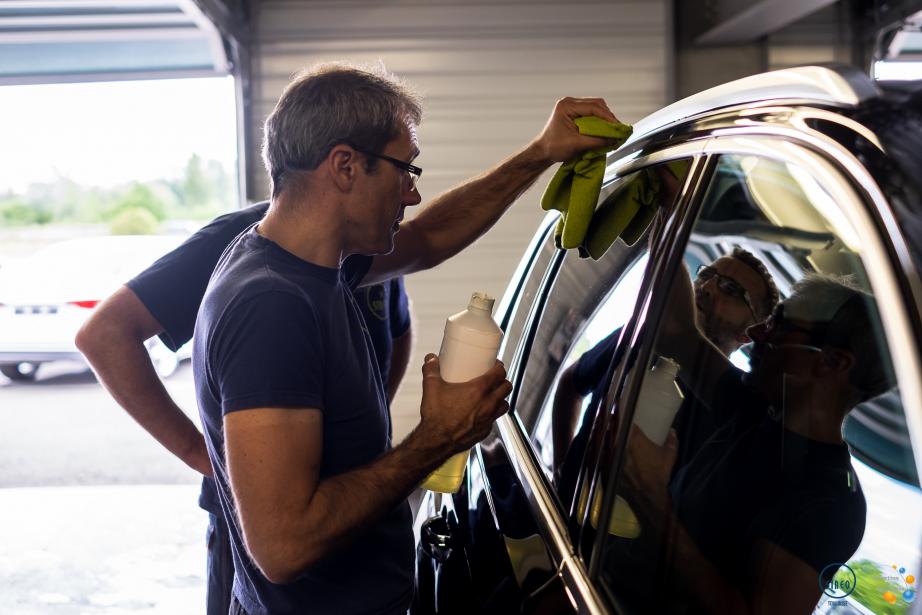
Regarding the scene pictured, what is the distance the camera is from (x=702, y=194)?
118cm

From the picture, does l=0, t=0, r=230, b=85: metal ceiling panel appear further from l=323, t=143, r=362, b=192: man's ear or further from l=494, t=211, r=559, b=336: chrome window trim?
l=323, t=143, r=362, b=192: man's ear

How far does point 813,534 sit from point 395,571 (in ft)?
3.06

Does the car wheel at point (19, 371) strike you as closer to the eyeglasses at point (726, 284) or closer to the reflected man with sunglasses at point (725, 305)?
the reflected man with sunglasses at point (725, 305)

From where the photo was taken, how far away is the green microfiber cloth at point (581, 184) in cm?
158

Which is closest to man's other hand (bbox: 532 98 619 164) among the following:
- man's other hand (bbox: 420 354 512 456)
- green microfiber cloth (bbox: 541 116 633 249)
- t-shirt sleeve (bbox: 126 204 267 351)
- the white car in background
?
green microfiber cloth (bbox: 541 116 633 249)

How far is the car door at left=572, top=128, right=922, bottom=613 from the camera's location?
75 cm

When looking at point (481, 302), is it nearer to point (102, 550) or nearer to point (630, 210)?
point (630, 210)

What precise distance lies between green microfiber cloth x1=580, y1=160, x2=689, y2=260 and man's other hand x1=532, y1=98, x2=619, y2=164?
20 centimetres

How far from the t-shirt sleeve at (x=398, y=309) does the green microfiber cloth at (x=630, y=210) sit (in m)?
1.19

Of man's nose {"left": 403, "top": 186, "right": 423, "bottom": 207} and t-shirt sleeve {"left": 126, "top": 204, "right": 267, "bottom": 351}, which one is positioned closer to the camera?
man's nose {"left": 403, "top": 186, "right": 423, "bottom": 207}

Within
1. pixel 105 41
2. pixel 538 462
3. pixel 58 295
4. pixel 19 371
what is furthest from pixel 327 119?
pixel 19 371

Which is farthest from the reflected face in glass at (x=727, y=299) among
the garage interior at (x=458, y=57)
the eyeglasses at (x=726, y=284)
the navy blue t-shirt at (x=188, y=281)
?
the garage interior at (x=458, y=57)

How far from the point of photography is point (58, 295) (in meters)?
8.67

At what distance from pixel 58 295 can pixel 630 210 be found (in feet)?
28.0
